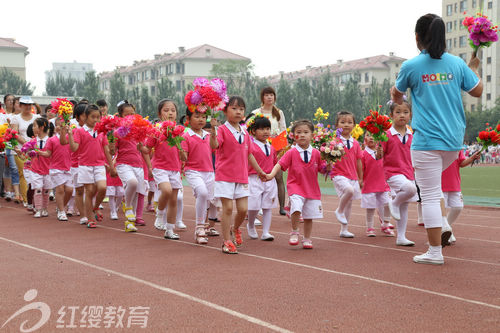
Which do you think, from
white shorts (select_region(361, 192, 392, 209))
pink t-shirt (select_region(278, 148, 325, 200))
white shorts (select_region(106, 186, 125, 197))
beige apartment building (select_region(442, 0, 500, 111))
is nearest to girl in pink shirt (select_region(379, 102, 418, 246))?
white shorts (select_region(361, 192, 392, 209))

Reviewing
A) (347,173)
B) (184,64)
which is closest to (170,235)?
(347,173)

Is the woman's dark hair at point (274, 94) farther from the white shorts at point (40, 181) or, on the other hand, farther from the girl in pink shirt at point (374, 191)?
the white shorts at point (40, 181)

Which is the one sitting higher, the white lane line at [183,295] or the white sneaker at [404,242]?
the white lane line at [183,295]

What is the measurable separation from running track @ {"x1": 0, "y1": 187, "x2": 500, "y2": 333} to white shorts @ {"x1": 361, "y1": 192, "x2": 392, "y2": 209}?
1.63 ft

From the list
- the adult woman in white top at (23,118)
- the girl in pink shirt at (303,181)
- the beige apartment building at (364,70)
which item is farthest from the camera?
the beige apartment building at (364,70)

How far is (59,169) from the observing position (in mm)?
11664

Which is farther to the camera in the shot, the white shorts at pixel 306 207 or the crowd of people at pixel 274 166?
the white shorts at pixel 306 207

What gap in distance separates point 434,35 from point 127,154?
5.56 meters

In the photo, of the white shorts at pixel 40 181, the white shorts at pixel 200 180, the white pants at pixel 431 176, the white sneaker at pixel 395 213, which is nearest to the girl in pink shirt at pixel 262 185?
the white shorts at pixel 200 180

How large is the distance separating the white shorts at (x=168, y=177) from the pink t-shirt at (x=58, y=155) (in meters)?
A: 3.18

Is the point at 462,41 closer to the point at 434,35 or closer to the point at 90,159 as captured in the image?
the point at 90,159

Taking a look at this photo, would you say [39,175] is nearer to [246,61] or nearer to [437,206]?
[437,206]

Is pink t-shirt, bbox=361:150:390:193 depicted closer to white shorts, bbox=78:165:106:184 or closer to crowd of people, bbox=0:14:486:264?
crowd of people, bbox=0:14:486:264

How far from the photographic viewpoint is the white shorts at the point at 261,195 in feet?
30.1
